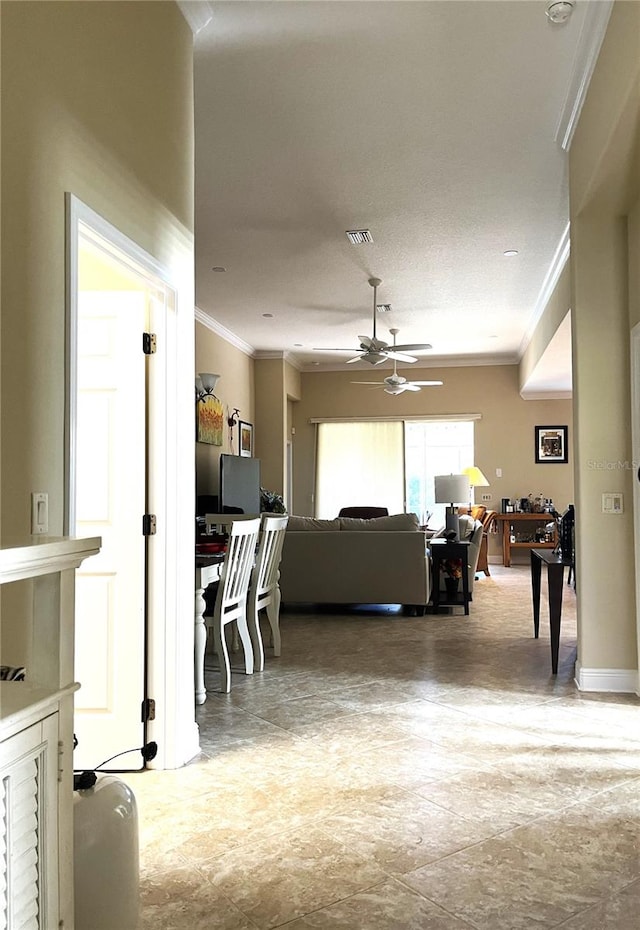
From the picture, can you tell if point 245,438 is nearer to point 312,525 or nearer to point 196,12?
point 312,525

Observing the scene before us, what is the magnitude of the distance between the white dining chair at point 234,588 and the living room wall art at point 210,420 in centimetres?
366

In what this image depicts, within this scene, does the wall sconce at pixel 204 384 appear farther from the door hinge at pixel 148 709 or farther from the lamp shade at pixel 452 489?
the door hinge at pixel 148 709

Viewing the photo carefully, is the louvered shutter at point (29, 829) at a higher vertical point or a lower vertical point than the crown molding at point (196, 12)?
lower

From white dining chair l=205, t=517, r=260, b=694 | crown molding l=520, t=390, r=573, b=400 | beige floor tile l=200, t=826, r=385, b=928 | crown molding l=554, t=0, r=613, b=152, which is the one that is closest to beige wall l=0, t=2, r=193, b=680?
beige floor tile l=200, t=826, r=385, b=928

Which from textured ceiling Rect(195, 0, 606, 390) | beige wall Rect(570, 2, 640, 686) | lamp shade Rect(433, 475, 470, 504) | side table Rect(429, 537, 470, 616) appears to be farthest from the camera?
lamp shade Rect(433, 475, 470, 504)

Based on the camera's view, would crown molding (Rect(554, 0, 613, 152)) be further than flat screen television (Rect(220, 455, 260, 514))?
No

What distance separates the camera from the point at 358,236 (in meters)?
5.87

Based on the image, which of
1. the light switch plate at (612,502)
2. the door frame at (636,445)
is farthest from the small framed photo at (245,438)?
the door frame at (636,445)

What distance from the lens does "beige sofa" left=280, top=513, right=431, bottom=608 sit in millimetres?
6453

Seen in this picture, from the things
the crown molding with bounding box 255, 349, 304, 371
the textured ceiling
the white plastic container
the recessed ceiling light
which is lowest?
the white plastic container

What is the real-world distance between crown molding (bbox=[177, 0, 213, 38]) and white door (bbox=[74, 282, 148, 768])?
1235mm

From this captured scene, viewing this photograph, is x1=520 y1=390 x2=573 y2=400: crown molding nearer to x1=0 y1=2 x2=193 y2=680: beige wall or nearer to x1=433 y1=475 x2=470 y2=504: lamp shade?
x1=433 y1=475 x2=470 y2=504: lamp shade

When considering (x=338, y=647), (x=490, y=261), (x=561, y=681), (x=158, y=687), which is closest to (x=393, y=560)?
(x=338, y=647)

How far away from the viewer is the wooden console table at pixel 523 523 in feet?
34.1
